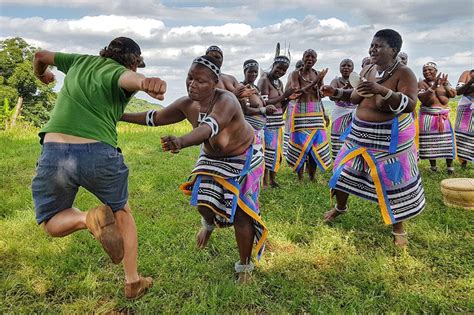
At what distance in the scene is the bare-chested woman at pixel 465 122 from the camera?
725 centimetres

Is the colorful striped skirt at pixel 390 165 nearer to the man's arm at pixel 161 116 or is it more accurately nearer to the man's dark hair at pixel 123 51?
the man's arm at pixel 161 116

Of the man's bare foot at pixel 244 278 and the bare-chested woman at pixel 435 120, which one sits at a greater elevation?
the bare-chested woman at pixel 435 120

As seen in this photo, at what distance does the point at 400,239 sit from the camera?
13.4 ft

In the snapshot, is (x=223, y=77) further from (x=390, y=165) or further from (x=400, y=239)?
(x=400, y=239)

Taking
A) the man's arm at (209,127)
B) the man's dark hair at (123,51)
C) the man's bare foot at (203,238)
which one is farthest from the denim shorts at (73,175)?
the man's bare foot at (203,238)

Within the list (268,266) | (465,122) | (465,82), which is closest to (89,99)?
(268,266)

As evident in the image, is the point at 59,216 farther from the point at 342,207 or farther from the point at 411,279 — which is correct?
the point at 342,207

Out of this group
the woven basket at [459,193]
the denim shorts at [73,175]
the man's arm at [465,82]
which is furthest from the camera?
the man's arm at [465,82]

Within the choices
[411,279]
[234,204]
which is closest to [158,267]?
[234,204]

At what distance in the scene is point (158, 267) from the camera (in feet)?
11.7

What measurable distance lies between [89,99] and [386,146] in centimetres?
273

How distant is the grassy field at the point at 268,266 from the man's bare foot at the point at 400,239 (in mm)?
76

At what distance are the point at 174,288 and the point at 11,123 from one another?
1415 cm

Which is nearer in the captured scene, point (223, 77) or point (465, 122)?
point (223, 77)
